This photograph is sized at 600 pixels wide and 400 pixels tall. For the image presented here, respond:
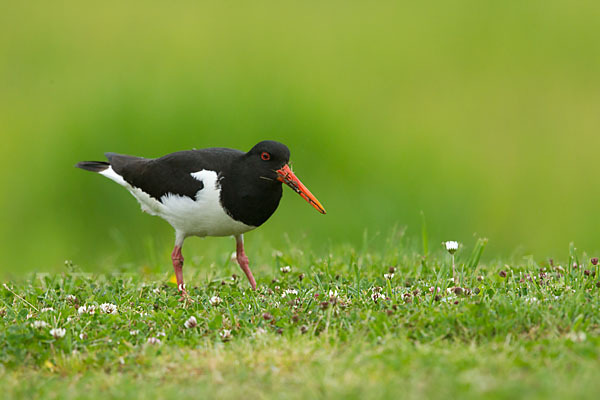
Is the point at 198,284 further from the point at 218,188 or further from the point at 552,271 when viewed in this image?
the point at 552,271

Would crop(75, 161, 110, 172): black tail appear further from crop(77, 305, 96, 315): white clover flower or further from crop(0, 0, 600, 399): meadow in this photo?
crop(77, 305, 96, 315): white clover flower

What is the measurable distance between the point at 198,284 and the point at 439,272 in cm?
216

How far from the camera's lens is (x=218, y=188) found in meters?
6.62

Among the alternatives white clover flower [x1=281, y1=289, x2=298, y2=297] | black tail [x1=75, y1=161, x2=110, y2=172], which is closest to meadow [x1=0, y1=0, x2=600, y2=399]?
white clover flower [x1=281, y1=289, x2=298, y2=297]

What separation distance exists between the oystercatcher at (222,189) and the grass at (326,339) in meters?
0.61

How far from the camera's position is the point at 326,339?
4.80 m

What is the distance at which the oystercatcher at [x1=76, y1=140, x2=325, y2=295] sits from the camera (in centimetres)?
659

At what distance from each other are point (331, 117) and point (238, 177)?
20.1 ft

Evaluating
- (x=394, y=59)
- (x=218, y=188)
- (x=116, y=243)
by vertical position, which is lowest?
(x=116, y=243)

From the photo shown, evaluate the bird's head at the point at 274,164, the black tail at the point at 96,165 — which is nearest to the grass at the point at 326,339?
the bird's head at the point at 274,164

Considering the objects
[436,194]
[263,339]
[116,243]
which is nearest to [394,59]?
[436,194]

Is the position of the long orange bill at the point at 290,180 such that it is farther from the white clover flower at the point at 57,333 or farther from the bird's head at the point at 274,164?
the white clover flower at the point at 57,333

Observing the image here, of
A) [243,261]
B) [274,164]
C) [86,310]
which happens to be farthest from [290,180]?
[86,310]

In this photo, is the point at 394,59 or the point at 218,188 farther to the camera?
the point at 394,59
